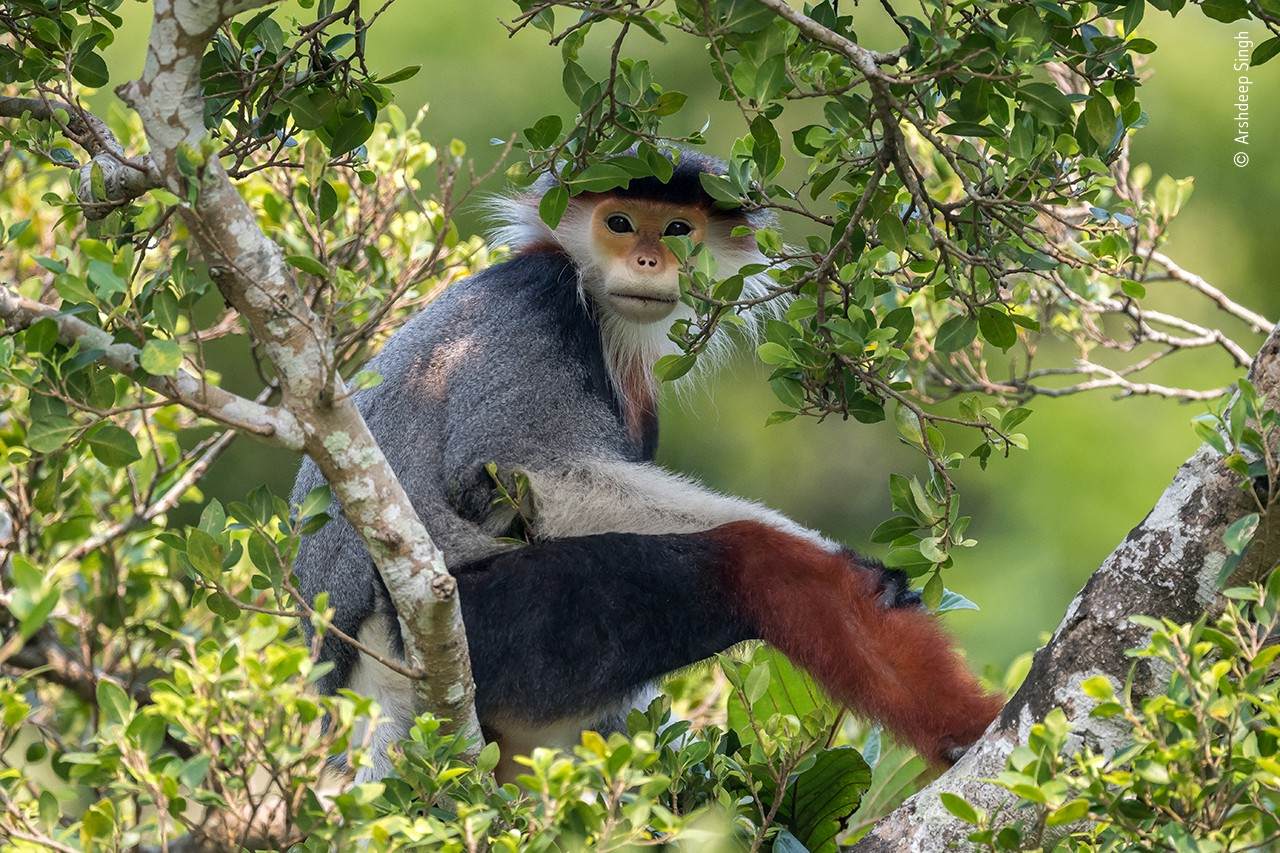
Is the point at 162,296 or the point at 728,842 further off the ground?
the point at 162,296

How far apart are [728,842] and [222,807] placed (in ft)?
3.32

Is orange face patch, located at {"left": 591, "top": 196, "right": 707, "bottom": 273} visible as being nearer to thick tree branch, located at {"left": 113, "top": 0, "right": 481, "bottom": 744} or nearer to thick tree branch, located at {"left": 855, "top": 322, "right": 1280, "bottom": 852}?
thick tree branch, located at {"left": 113, "top": 0, "right": 481, "bottom": 744}

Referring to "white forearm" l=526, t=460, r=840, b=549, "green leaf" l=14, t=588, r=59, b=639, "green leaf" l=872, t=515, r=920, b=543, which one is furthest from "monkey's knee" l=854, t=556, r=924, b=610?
"green leaf" l=14, t=588, r=59, b=639

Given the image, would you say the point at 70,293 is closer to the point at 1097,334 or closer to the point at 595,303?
the point at 595,303

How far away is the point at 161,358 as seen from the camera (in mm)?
2244

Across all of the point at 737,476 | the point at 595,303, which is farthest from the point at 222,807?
the point at 737,476

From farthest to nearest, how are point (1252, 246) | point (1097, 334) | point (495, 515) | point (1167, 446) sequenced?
point (1252, 246) < point (1167, 446) < point (1097, 334) < point (495, 515)

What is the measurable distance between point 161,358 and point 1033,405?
27.9 feet

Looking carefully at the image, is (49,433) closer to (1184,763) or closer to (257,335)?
(257,335)

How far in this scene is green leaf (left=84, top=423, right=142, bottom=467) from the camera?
2473mm

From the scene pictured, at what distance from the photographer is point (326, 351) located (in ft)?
7.94

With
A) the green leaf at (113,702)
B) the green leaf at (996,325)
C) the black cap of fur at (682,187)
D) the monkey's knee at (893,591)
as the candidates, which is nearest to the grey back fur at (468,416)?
the black cap of fur at (682,187)

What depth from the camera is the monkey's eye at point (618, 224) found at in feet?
14.4

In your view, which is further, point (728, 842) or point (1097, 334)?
point (1097, 334)
